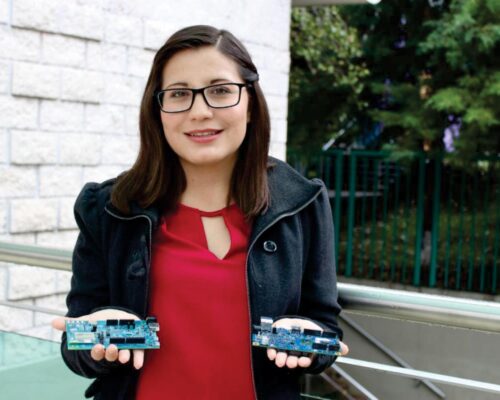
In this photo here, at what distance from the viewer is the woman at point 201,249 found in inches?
55.1

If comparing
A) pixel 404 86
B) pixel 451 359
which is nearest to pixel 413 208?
pixel 404 86

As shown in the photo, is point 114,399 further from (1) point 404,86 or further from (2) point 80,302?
(1) point 404,86

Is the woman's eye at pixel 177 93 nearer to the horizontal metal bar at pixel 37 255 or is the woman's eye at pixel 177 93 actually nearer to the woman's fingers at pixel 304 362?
the woman's fingers at pixel 304 362

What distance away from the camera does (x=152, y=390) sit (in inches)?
56.0

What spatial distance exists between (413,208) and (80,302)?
28.5ft

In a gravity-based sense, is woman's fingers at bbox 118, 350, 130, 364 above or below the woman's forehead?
below

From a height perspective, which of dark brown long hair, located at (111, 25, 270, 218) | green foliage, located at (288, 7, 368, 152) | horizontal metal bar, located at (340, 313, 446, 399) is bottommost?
horizontal metal bar, located at (340, 313, 446, 399)

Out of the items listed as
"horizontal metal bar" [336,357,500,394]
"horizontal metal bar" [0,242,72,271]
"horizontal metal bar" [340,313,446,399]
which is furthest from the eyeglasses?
"horizontal metal bar" [340,313,446,399]

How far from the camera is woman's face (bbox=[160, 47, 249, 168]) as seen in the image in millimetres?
1416

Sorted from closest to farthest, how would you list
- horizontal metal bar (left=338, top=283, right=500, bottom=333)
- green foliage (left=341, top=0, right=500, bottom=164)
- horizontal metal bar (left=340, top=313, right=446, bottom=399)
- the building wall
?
horizontal metal bar (left=338, top=283, right=500, bottom=333) < the building wall < horizontal metal bar (left=340, top=313, right=446, bottom=399) < green foliage (left=341, top=0, right=500, bottom=164)

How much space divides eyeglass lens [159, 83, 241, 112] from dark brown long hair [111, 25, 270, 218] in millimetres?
42

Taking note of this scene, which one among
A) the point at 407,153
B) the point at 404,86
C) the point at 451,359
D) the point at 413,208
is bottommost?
the point at 451,359

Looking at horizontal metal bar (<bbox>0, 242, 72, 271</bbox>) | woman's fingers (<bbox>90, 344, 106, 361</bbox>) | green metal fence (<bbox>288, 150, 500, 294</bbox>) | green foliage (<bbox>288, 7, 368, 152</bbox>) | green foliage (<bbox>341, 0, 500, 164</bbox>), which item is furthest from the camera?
green foliage (<bbox>288, 7, 368, 152</bbox>)

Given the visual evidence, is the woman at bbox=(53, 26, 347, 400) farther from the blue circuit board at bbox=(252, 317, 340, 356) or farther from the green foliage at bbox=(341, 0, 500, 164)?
the green foliage at bbox=(341, 0, 500, 164)
